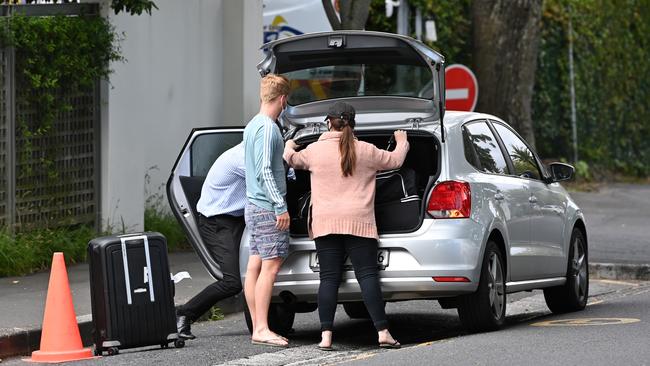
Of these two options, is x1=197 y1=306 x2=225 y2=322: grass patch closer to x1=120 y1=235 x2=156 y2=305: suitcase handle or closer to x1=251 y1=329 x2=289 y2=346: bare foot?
x1=251 y1=329 x2=289 y2=346: bare foot

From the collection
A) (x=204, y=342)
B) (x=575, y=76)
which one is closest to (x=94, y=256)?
(x=204, y=342)

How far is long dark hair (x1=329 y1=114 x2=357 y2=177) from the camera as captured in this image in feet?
32.5

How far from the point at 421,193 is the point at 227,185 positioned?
1.37 m

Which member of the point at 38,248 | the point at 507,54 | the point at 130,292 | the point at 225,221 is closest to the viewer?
the point at 130,292

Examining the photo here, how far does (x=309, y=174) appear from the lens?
35.4 feet

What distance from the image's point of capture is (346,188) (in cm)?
995

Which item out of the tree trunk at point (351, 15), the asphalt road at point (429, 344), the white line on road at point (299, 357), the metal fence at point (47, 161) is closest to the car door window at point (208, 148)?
the asphalt road at point (429, 344)

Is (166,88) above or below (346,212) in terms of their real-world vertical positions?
above

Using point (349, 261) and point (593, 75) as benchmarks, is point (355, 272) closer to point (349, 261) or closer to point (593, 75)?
A: point (349, 261)

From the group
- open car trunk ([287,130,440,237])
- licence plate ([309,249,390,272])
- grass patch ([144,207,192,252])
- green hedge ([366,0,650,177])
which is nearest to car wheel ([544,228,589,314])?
open car trunk ([287,130,440,237])

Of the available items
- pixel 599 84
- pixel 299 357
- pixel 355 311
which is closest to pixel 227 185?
pixel 299 357

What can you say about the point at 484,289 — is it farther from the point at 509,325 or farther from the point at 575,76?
the point at 575,76

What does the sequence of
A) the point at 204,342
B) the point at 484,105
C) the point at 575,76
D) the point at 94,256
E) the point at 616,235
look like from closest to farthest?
the point at 94,256, the point at 204,342, the point at 616,235, the point at 484,105, the point at 575,76

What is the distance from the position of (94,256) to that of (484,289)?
2.64 metres
